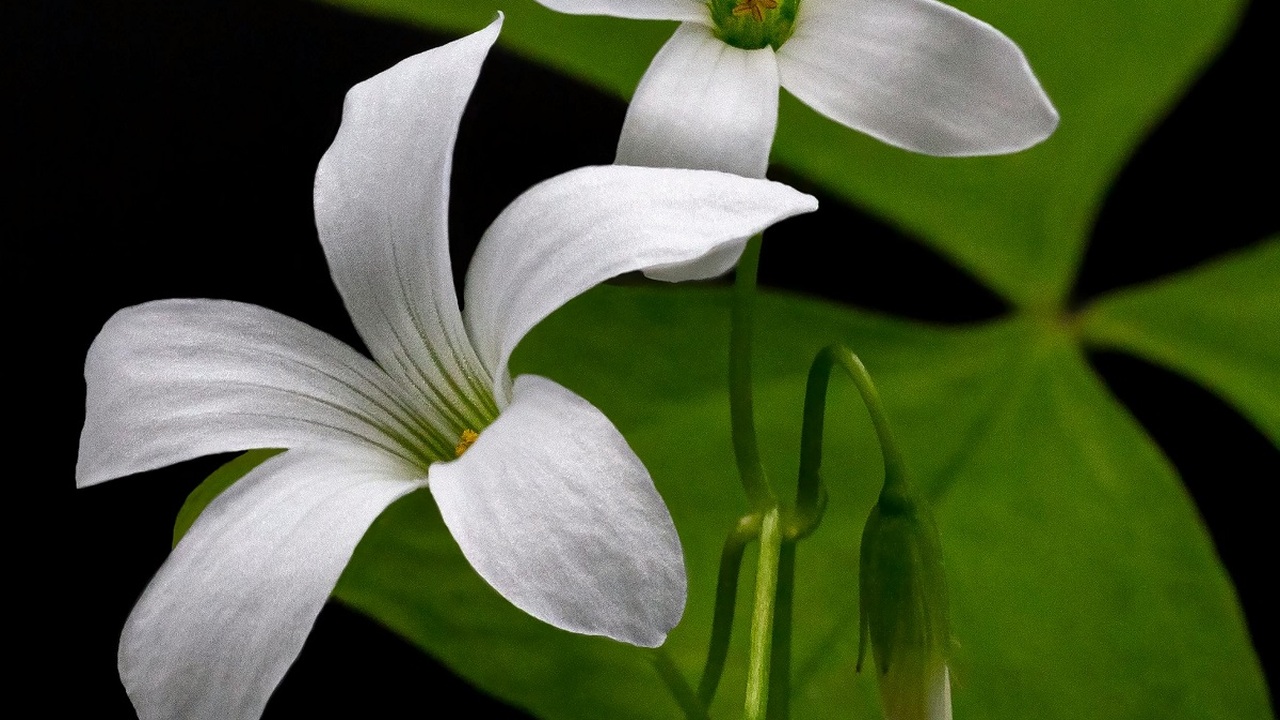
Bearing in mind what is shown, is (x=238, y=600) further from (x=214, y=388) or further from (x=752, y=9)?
(x=752, y=9)

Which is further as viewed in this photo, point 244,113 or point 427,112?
point 244,113

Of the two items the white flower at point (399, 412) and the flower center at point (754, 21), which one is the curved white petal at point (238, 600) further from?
the flower center at point (754, 21)

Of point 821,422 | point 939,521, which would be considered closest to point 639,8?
point 821,422

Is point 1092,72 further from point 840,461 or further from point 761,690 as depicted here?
point 761,690

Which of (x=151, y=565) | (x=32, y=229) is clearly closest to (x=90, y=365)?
(x=151, y=565)

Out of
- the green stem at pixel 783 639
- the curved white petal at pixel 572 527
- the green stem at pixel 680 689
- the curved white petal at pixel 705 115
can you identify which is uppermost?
the curved white petal at pixel 705 115

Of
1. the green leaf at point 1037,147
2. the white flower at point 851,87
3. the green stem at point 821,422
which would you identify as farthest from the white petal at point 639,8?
the green leaf at point 1037,147

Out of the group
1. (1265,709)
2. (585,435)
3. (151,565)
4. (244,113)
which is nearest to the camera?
(585,435)
